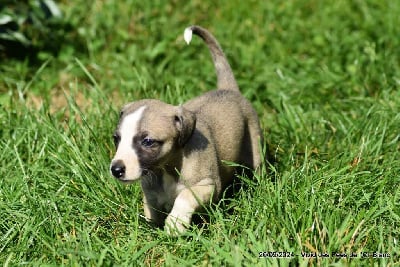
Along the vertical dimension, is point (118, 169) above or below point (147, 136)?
below

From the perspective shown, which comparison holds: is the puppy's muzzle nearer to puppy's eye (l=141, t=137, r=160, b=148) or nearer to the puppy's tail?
puppy's eye (l=141, t=137, r=160, b=148)

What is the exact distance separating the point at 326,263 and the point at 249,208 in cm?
73

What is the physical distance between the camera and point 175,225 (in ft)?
15.0

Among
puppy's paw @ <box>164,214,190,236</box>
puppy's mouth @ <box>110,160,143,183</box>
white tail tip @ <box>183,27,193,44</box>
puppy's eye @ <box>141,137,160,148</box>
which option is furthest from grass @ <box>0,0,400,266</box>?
white tail tip @ <box>183,27,193,44</box>

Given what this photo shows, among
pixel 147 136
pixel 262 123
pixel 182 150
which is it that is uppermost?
pixel 147 136

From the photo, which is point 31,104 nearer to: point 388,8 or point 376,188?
point 376,188

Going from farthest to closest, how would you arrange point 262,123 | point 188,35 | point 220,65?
1. point 262,123
2. point 220,65
3. point 188,35

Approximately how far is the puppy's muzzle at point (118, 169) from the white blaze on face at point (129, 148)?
2 cm

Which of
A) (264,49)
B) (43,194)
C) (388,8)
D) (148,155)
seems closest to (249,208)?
(148,155)

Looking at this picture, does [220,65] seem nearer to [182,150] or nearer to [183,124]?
[182,150]

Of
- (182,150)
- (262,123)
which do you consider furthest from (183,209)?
(262,123)

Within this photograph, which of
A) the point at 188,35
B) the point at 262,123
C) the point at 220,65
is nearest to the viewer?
the point at 188,35

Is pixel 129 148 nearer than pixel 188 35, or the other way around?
pixel 129 148

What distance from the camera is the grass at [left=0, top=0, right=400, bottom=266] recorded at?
4.36 meters
